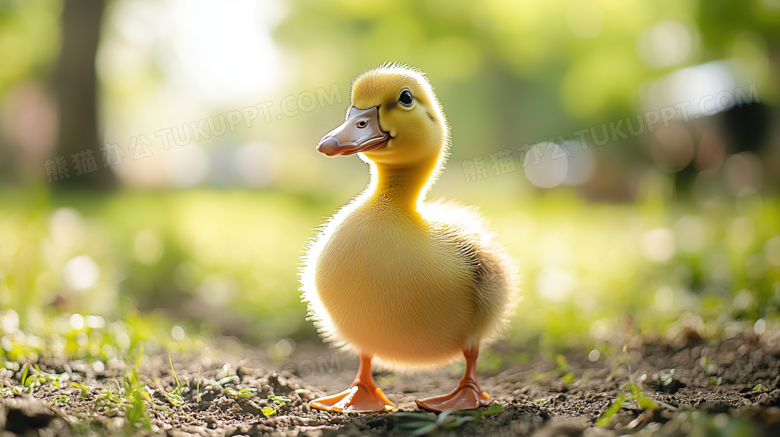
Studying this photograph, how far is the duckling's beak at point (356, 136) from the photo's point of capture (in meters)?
2.50

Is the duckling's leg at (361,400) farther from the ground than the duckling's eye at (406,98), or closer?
closer

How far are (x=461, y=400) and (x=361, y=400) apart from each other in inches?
18.8

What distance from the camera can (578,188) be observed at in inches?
525

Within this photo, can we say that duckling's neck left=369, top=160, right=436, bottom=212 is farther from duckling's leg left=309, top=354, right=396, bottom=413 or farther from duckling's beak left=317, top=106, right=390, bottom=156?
duckling's leg left=309, top=354, right=396, bottom=413

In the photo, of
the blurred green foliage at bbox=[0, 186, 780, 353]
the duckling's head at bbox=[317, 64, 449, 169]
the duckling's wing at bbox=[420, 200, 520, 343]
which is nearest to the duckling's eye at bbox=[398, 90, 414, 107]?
the duckling's head at bbox=[317, 64, 449, 169]

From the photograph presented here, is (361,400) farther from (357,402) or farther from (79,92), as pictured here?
(79,92)

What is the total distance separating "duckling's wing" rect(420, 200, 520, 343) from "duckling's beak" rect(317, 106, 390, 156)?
50 centimetres

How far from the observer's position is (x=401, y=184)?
2.80 m

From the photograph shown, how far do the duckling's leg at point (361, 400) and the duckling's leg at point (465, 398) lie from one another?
8.3 inches

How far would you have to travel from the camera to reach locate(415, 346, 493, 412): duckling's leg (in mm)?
2578

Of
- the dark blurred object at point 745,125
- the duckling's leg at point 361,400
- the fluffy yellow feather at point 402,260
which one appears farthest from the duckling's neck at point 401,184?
the dark blurred object at point 745,125

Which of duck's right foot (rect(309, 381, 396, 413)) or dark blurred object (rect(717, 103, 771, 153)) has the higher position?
dark blurred object (rect(717, 103, 771, 153))

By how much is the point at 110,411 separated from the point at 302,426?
2.51 feet

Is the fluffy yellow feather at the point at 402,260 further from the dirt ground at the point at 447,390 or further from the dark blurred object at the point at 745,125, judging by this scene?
the dark blurred object at the point at 745,125
